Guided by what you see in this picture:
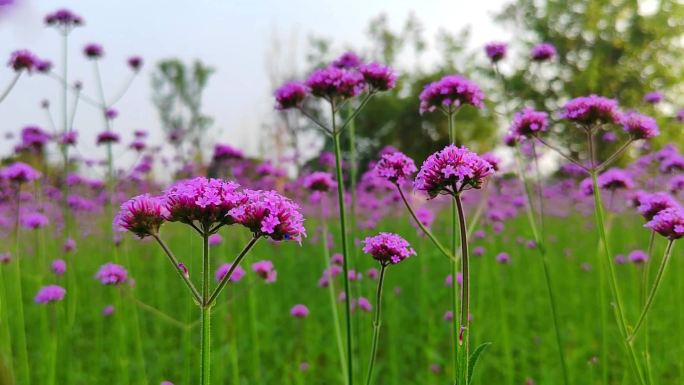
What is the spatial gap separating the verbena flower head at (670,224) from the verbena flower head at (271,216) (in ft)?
3.98

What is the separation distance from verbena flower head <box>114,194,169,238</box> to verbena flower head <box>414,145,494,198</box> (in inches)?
25.7

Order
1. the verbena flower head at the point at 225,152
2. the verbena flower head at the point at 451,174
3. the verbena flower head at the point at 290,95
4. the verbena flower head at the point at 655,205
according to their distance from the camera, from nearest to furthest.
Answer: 1. the verbena flower head at the point at 451,174
2. the verbena flower head at the point at 655,205
3. the verbena flower head at the point at 290,95
4. the verbena flower head at the point at 225,152

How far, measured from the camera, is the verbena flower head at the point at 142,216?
3.99 ft

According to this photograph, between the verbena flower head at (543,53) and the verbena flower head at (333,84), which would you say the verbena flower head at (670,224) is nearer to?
the verbena flower head at (333,84)

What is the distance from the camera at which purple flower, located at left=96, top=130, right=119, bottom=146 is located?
3629 mm

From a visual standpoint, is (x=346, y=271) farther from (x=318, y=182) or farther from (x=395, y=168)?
(x=318, y=182)

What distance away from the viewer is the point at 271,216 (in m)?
1.24

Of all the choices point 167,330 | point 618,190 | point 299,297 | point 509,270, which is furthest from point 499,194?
point 167,330

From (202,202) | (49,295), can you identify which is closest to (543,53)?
(202,202)

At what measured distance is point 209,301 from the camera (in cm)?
106

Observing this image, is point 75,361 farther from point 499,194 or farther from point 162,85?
point 162,85

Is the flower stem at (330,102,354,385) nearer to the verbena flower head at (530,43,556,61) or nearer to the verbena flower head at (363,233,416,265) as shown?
the verbena flower head at (363,233,416,265)

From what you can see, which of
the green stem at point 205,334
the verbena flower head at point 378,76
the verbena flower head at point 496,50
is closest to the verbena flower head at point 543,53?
the verbena flower head at point 496,50

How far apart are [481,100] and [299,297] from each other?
418 centimetres
